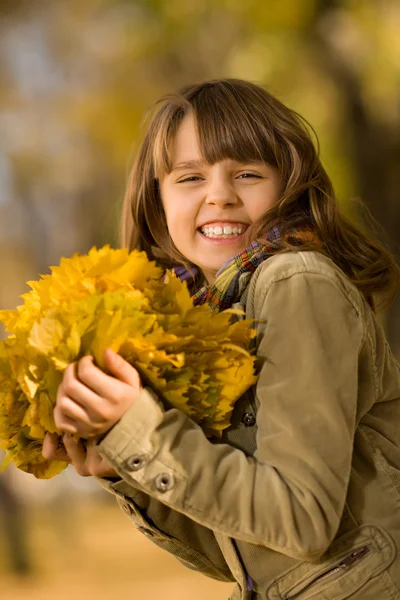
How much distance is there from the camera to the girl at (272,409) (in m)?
1.20

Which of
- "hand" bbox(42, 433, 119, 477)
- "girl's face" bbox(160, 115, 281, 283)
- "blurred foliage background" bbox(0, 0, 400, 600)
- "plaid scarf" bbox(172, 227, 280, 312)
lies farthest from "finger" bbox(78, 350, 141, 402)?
"blurred foliage background" bbox(0, 0, 400, 600)

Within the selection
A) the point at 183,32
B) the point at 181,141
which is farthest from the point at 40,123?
the point at 181,141

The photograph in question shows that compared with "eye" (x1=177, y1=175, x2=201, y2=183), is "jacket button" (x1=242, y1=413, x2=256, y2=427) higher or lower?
lower

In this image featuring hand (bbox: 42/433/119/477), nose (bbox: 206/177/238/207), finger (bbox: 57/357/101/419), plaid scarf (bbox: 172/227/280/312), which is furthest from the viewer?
nose (bbox: 206/177/238/207)

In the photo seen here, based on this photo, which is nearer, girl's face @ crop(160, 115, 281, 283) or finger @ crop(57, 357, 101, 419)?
finger @ crop(57, 357, 101, 419)

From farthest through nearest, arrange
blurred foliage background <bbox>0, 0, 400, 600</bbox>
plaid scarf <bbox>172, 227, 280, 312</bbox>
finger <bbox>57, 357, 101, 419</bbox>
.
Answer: blurred foliage background <bbox>0, 0, 400, 600</bbox> → plaid scarf <bbox>172, 227, 280, 312</bbox> → finger <bbox>57, 357, 101, 419</bbox>

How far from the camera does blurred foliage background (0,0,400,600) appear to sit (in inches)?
186

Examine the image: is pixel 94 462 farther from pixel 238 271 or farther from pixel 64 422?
pixel 238 271

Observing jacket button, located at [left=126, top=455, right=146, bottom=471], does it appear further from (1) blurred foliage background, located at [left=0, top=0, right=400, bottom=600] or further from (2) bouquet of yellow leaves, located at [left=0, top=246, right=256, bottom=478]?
(1) blurred foliage background, located at [left=0, top=0, right=400, bottom=600]

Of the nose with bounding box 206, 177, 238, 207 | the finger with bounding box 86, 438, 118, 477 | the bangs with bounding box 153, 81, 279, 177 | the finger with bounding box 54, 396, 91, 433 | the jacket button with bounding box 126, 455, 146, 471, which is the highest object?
the bangs with bounding box 153, 81, 279, 177

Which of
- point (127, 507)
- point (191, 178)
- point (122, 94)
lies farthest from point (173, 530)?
point (122, 94)

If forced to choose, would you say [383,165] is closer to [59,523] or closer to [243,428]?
[59,523]

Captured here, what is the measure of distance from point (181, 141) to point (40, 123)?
11.5 feet

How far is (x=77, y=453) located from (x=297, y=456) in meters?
0.34
